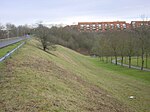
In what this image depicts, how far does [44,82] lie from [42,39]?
2946 cm

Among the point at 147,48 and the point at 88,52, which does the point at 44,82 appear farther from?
the point at 88,52

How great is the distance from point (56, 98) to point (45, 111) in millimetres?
2330

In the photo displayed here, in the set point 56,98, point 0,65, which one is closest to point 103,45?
point 0,65

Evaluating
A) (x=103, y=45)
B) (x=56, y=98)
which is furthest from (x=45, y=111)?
(x=103, y=45)

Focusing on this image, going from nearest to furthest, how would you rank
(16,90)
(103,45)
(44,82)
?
(16,90) < (44,82) < (103,45)

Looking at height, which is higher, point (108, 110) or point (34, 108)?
point (34, 108)

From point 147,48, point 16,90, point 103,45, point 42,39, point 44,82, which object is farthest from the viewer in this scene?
point 103,45

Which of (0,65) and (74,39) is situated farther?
(74,39)

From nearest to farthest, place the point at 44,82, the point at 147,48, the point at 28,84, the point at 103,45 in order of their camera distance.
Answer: the point at 28,84 → the point at 44,82 → the point at 147,48 → the point at 103,45

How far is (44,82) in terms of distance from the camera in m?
15.4

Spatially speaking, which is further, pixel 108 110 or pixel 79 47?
pixel 79 47

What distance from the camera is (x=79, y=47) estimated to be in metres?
112

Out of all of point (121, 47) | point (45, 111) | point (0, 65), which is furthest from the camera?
point (121, 47)

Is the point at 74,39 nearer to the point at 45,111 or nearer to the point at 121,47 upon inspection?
the point at 121,47
